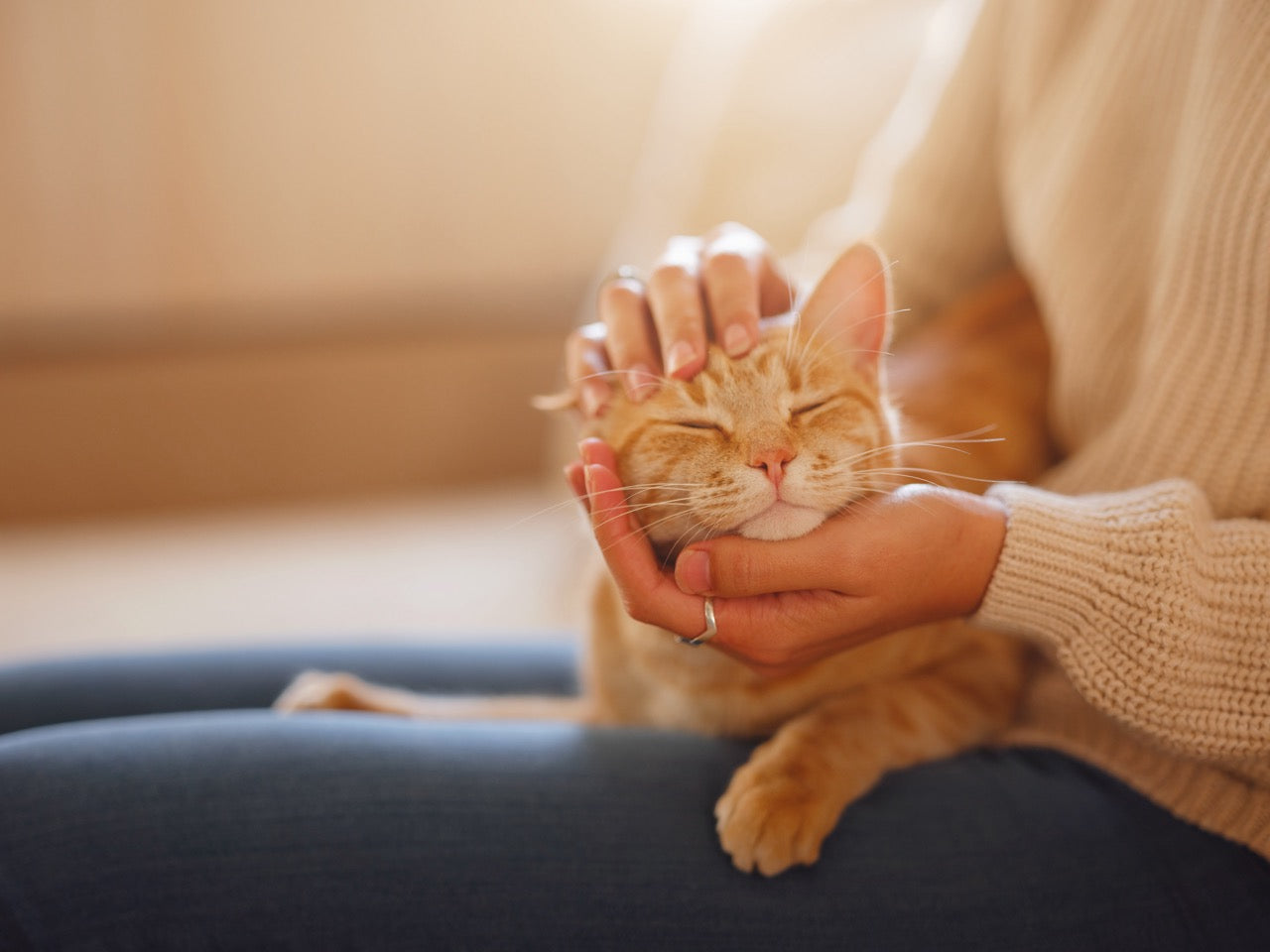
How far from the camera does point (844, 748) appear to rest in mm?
872

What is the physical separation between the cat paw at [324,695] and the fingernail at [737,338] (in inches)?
24.8

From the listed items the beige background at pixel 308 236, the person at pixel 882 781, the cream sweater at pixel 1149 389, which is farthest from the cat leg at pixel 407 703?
the beige background at pixel 308 236

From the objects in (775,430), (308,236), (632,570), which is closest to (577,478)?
(632,570)

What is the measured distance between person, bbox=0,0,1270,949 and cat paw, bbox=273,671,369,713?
20 centimetres

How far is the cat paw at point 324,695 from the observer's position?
1.05 metres

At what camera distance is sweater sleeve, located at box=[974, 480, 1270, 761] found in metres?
0.72

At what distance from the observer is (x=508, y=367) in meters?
2.87

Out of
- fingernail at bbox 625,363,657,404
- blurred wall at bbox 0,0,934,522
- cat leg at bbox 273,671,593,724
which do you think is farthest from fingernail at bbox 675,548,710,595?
blurred wall at bbox 0,0,934,522

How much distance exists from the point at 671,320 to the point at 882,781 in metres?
0.50

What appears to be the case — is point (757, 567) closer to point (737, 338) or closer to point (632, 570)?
point (632, 570)

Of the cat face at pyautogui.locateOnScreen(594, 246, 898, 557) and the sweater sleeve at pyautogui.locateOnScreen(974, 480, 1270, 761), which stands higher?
the cat face at pyautogui.locateOnScreen(594, 246, 898, 557)

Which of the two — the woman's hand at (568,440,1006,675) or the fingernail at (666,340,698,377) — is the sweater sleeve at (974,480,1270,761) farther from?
the fingernail at (666,340,698,377)

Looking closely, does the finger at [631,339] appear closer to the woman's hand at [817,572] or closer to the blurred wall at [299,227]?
the woman's hand at [817,572]

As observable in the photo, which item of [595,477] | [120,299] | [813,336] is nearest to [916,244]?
[813,336]
